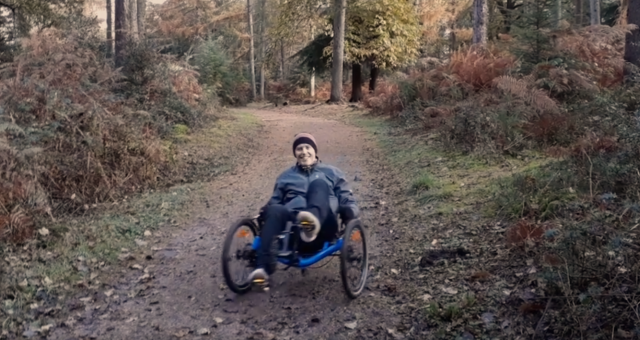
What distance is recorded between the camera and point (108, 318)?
17.0ft

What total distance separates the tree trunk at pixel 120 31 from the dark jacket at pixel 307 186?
998 cm

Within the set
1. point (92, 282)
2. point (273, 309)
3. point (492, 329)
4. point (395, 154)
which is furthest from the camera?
point (395, 154)

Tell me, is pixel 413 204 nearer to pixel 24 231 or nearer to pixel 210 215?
pixel 210 215

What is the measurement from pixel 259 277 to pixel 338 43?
67.2ft

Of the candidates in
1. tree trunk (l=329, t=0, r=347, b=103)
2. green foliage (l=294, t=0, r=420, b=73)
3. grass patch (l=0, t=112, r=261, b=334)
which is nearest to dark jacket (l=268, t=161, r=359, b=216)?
grass patch (l=0, t=112, r=261, b=334)

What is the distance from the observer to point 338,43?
2459 centimetres

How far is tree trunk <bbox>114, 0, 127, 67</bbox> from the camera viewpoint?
1441 cm

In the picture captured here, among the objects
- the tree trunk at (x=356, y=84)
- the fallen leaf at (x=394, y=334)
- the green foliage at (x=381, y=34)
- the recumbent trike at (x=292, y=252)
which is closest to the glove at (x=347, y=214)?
the recumbent trike at (x=292, y=252)

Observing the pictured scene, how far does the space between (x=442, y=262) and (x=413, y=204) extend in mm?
2390

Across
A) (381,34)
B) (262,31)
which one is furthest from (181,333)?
(262,31)

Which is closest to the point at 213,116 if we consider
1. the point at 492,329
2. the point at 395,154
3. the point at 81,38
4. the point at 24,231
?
the point at 81,38

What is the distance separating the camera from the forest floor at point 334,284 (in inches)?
185

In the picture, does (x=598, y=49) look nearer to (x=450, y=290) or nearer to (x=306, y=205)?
(x=450, y=290)

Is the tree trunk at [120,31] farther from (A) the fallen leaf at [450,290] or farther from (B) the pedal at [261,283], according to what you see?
(A) the fallen leaf at [450,290]
